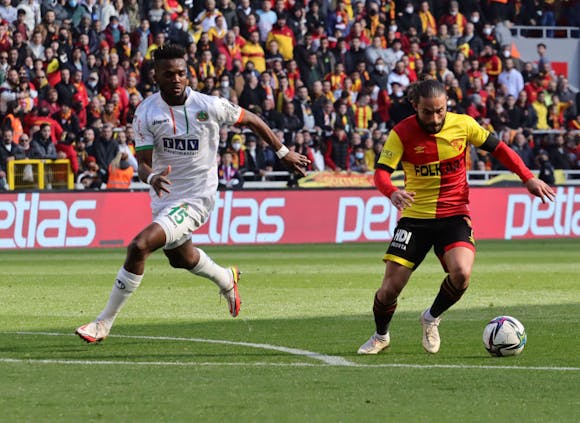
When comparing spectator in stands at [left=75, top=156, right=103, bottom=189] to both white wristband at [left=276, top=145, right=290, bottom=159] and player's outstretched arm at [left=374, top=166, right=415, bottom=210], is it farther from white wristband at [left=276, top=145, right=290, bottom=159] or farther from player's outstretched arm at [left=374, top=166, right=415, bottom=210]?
player's outstretched arm at [left=374, top=166, right=415, bottom=210]

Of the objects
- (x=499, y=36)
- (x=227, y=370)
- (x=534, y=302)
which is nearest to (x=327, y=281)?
(x=534, y=302)

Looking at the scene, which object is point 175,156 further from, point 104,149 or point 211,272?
point 104,149

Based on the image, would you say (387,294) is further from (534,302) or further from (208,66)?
(208,66)

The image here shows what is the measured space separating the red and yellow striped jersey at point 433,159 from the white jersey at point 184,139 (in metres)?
1.55

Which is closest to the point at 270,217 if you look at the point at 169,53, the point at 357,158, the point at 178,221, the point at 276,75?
the point at 357,158

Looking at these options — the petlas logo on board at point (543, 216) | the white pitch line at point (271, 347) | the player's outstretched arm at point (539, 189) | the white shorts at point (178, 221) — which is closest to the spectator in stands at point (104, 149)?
the petlas logo on board at point (543, 216)

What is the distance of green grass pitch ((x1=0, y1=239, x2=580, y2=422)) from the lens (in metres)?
7.45

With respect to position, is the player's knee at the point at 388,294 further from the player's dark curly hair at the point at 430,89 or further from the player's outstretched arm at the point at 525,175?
the player's dark curly hair at the point at 430,89

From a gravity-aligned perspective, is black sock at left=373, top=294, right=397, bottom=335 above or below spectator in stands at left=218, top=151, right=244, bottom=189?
above

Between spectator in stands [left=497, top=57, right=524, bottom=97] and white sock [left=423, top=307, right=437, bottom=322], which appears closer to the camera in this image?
white sock [left=423, top=307, right=437, bottom=322]

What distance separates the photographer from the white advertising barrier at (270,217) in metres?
25.1

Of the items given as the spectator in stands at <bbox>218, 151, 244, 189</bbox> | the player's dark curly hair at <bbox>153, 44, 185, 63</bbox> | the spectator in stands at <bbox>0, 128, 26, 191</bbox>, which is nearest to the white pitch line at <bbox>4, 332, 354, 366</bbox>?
the player's dark curly hair at <bbox>153, 44, 185, 63</bbox>

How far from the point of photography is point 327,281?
1844cm

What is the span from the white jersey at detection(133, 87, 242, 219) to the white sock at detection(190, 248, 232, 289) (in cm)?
57
